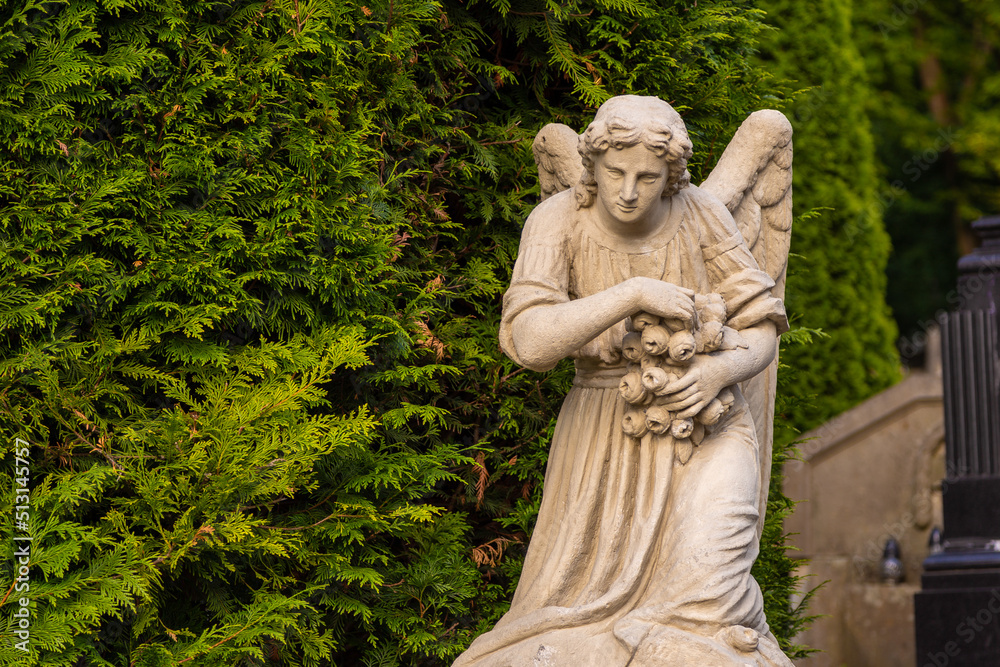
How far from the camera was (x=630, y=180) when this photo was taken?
3.36 m

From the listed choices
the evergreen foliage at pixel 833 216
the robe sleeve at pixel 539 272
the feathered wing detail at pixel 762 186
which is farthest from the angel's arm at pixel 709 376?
the evergreen foliage at pixel 833 216

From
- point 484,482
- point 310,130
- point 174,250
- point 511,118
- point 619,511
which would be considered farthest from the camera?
point 511,118

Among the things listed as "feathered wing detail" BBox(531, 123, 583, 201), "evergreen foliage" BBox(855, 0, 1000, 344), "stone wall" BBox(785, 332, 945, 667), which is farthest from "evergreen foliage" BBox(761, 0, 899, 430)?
"feathered wing detail" BBox(531, 123, 583, 201)

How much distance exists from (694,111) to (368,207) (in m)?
1.79

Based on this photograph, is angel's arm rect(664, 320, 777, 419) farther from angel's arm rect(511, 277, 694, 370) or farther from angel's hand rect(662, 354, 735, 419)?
angel's arm rect(511, 277, 694, 370)

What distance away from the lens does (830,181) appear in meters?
10.5

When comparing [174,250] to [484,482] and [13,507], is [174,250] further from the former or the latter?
[484,482]

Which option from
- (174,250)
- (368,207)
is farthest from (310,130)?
(174,250)

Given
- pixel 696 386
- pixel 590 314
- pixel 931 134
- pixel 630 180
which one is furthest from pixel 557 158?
pixel 931 134

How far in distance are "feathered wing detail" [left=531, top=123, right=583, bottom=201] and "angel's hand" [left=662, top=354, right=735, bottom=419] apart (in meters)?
1.10

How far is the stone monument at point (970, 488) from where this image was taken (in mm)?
7645

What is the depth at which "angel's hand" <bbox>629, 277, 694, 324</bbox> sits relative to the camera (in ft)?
10.8

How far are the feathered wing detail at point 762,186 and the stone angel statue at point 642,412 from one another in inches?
17.0

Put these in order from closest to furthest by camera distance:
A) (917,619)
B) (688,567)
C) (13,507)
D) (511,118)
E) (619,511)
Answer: (688,567) < (619,511) < (13,507) < (511,118) < (917,619)
